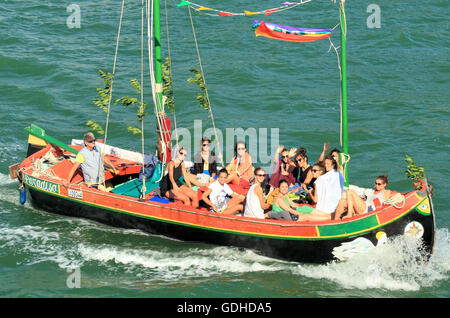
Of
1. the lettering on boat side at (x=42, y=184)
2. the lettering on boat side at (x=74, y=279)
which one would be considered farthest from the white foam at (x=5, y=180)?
the lettering on boat side at (x=74, y=279)

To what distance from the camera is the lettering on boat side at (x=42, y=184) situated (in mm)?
14875

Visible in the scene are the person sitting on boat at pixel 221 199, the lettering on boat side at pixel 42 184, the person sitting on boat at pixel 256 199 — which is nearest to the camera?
the person sitting on boat at pixel 256 199

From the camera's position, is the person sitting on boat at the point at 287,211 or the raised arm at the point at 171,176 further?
the raised arm at the point at 171,176

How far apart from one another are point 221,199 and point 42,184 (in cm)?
418

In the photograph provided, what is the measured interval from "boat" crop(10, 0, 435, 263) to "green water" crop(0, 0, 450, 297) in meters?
0.26

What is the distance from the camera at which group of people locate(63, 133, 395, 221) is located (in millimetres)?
12742

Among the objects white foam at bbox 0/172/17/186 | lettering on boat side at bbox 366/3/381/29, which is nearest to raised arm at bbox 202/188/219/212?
white foam at bbox 0/172/17/186

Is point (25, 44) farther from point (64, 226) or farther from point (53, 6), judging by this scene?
point (64, 226)

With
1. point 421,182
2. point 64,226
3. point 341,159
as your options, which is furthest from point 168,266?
point 421,182
